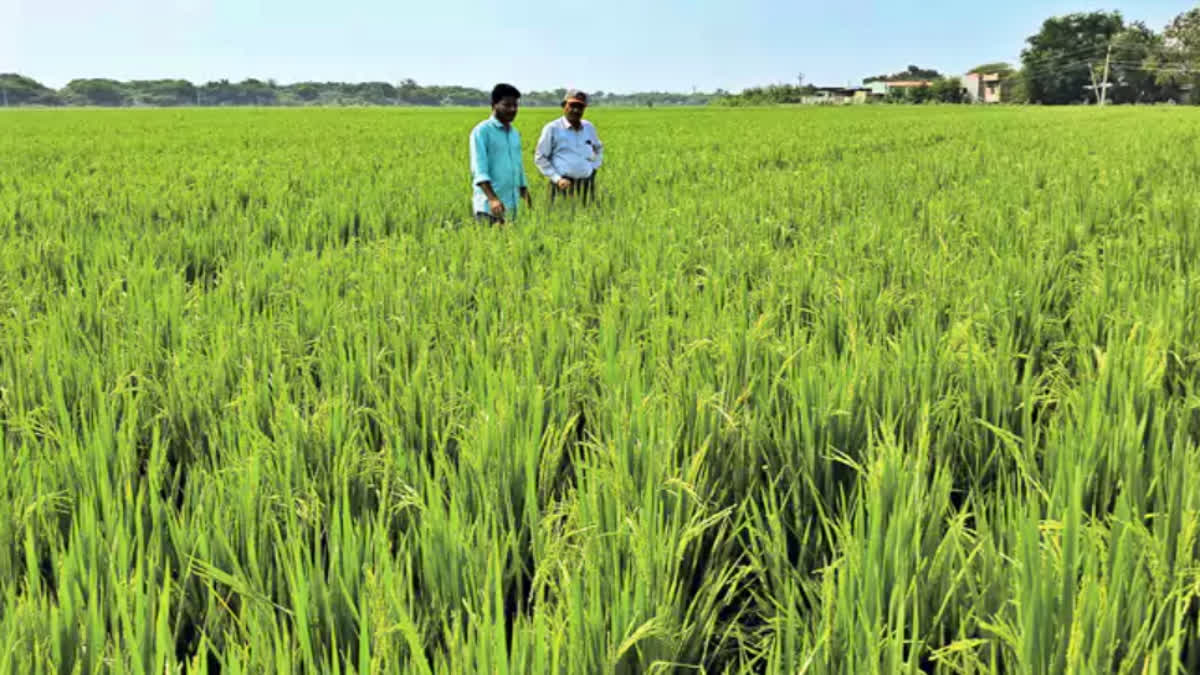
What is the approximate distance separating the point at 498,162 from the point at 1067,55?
109 meters

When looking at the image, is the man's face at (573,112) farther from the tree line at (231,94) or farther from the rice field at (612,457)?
the tree line at (231,94)

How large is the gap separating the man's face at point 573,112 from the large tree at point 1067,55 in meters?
91.8

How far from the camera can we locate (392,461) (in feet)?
5.37

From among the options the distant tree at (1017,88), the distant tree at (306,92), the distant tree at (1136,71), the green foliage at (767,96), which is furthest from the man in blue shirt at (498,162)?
the distant tree at (306,92)

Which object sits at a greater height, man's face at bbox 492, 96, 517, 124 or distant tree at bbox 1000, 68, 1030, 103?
distant tree at bbox 1000, 68, 1030, 103

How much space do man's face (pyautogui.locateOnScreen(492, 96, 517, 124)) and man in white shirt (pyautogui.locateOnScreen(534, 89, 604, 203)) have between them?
915 mm

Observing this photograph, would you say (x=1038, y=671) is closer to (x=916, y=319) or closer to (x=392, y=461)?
(x=392, y=461)

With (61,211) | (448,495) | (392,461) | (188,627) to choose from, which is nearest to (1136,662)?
(448,495)

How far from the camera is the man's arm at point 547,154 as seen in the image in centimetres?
620

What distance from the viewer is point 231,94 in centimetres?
13988

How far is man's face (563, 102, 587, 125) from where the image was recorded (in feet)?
19.6

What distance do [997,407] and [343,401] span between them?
4.93 ft

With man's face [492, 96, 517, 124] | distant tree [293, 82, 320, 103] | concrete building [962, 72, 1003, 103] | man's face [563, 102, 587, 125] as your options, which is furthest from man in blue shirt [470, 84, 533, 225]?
distant tree [293, 82, 320, 103]

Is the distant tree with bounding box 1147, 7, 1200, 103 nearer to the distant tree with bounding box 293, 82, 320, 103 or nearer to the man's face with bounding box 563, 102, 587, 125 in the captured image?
the man's face with bounding box 563, 102, 587, 125
